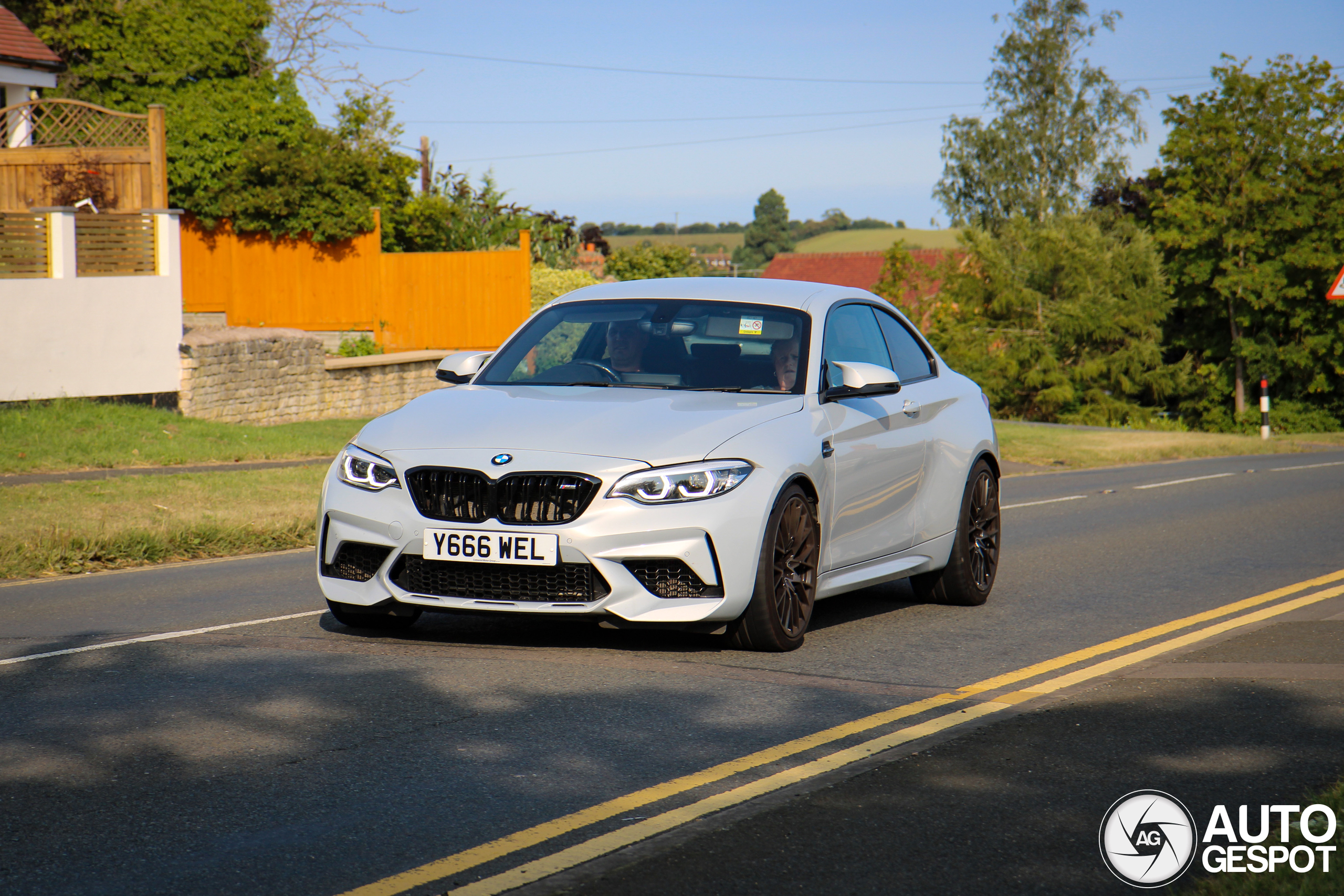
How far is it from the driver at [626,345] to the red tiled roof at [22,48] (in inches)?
886

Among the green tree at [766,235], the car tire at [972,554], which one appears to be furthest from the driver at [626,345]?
the green tree at [766,235]

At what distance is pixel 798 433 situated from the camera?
266 inches

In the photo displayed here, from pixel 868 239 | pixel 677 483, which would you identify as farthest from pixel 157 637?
pixel 868 239

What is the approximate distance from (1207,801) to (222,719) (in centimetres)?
340

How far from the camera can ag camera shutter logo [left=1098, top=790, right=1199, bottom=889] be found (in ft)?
12.7

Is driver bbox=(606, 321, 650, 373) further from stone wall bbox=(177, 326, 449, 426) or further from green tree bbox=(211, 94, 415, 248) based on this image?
green tree bbox=(211, 94, 415, 248)

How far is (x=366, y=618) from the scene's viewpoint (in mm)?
6871

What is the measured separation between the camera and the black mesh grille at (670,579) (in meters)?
6.14

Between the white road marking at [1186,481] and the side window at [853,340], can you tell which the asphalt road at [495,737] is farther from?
the white road marking at [1186,481]

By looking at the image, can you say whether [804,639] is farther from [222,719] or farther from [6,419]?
[6,419]

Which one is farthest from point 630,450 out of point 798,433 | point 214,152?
point 214,152

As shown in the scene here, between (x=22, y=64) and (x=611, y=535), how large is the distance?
24791 mm

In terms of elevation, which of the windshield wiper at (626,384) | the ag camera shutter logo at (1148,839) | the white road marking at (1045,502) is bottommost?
the white road marking at (1045,502)

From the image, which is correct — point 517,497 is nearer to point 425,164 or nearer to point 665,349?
point 665,349
